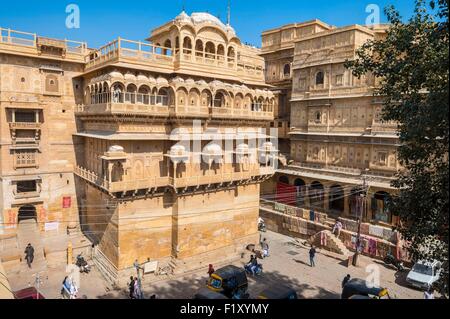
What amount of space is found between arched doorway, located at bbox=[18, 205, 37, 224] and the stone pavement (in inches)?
221

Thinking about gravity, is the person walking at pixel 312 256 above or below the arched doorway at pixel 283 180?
below

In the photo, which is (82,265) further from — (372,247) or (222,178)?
(372,247)

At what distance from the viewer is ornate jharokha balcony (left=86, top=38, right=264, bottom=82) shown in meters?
23.3

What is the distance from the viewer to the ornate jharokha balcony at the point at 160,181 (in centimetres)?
2268

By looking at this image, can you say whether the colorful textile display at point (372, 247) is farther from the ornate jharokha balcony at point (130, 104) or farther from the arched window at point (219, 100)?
the ornate jharokha balcony at point (130, 104)

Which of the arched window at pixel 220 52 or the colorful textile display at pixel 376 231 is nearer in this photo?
the arched window at pixel 220 52

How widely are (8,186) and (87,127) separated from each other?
7.44m

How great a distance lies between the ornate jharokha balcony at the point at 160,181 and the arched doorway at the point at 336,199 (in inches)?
387

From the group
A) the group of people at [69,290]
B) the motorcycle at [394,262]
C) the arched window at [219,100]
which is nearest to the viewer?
the group of people at [69,290]

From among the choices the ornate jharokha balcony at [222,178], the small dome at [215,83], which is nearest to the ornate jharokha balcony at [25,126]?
the ornate jharokha balcony at [222,178]

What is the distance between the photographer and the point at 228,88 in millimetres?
26953

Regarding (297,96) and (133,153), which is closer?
(133,153)
